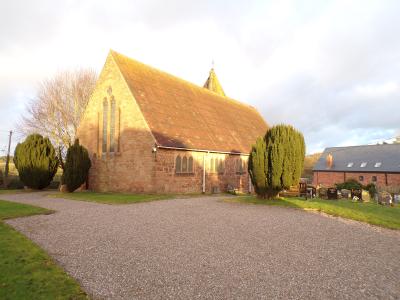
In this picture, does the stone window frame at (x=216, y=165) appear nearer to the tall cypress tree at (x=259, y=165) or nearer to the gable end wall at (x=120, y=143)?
the gable end wall at (x=120, y=143)

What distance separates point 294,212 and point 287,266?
23.4ft

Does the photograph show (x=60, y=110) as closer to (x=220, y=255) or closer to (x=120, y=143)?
(x=120, y=143)

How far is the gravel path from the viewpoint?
4.71 m

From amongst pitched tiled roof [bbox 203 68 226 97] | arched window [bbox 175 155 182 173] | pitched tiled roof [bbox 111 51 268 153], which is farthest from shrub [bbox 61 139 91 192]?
pitched tiled roof [bbox 203 68 226 97]

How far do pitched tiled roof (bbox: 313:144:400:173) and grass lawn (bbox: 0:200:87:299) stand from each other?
43.3 m

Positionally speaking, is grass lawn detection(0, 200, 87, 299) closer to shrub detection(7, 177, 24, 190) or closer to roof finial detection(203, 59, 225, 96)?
shrub detection(7, 177, 24, 190)

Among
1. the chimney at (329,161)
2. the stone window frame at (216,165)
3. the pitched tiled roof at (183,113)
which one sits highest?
the pitched tiled roof at (183,113)

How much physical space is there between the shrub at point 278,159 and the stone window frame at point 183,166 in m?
6.51

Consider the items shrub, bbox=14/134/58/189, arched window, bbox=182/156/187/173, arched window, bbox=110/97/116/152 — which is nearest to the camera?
arched window, bbox=182/156/187/173

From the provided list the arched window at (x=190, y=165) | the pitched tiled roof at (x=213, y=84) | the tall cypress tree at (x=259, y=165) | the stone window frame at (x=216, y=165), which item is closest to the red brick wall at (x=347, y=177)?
the pitched tiled roof at (x=213, y=84)

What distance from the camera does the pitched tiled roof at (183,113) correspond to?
20828 mm

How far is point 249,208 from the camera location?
13.4 meters

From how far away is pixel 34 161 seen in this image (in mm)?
23281

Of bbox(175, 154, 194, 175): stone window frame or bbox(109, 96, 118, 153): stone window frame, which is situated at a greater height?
bbox(109, 96, 118, 153): stone window frame
